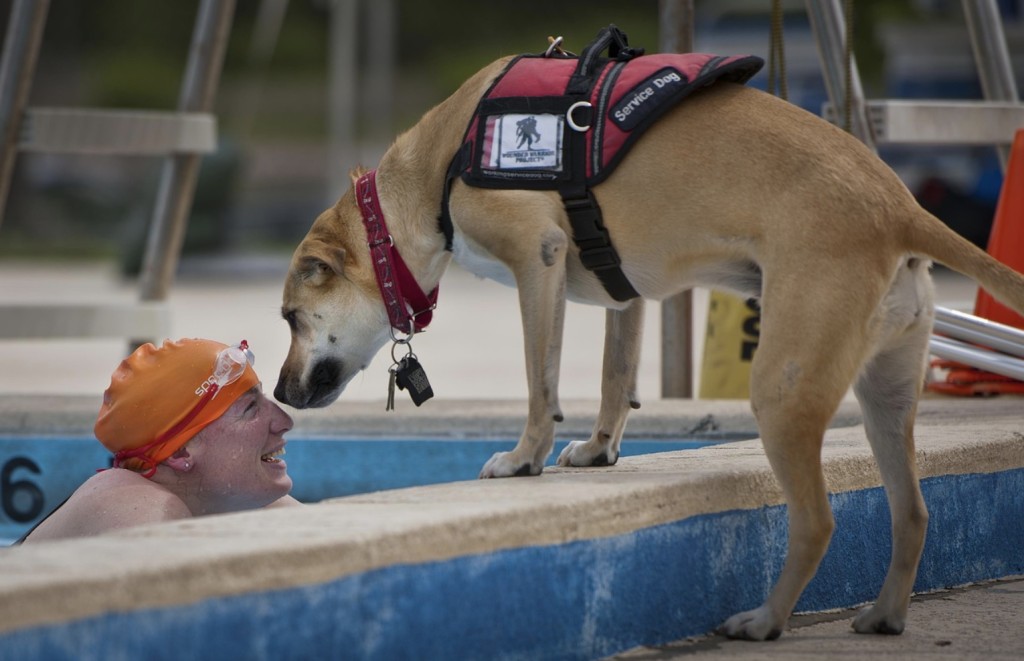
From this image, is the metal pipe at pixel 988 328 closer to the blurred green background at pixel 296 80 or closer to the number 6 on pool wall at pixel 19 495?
the number 6 on pool wall at pixel 19 495

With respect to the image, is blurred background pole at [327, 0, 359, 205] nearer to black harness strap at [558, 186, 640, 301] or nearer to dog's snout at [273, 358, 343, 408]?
dog's snout at [273, 358, 343, 408]

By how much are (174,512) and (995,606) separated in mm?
2174

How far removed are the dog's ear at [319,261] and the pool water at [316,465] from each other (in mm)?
1865

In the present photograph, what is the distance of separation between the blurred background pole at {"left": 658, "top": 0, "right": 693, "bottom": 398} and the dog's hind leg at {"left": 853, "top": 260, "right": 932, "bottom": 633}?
2815mm

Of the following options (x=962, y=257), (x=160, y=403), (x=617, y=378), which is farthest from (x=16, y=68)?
(x=962, y=257)

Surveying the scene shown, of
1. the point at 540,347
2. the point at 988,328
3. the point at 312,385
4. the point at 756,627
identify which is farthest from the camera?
the point at 988,328

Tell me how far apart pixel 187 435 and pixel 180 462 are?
75 mm

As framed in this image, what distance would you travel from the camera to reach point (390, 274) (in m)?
4.18

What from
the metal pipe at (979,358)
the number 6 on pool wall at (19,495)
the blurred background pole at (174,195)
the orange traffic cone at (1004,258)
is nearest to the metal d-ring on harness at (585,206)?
the metal pipe at (979,358)

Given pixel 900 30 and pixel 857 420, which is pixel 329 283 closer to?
pixel 857 420

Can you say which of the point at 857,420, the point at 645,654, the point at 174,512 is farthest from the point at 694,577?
the point at 857,420

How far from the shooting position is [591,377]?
38.5 ft

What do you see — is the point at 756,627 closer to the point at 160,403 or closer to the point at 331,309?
the point at 331,309

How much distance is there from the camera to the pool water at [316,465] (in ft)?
19.7
